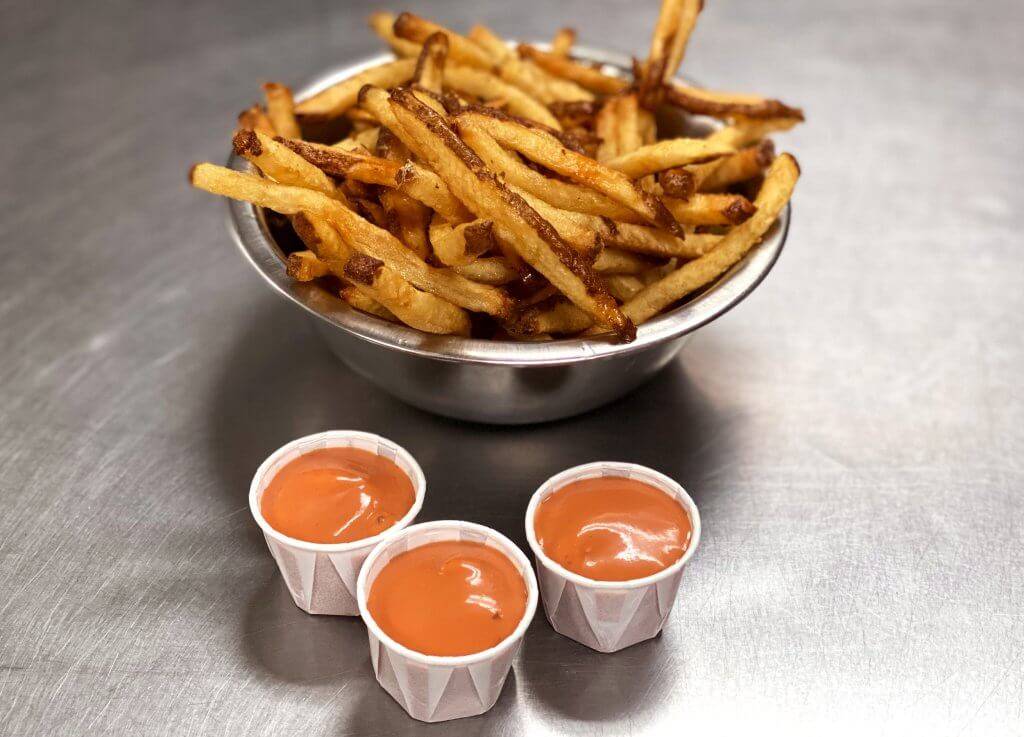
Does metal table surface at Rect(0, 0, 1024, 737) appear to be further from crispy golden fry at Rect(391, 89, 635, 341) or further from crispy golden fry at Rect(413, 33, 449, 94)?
crispy golden fry at Rect(413, 33, 449, 94)

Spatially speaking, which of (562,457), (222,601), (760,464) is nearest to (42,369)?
(222,601)

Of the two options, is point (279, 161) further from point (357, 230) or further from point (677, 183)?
point (677, 183)

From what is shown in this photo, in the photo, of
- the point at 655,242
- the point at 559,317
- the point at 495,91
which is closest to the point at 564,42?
the point at 495,91

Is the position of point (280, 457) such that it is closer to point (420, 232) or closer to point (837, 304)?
point (420, 232)

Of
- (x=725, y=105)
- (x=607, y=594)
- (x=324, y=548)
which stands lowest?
(x=607, y=594)

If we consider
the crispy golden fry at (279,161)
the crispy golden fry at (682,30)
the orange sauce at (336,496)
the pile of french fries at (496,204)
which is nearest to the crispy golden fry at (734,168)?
the pile of french fries at (496,204)

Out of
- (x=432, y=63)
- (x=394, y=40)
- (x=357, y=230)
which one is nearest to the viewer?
(x=357, y=230)
